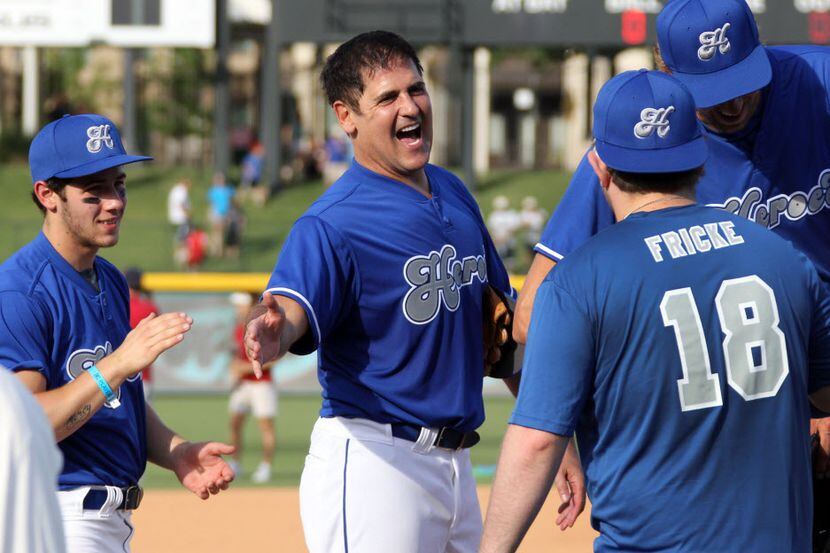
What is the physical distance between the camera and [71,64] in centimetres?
3781

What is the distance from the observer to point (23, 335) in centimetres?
394

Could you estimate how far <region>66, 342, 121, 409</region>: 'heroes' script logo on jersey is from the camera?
4078mm

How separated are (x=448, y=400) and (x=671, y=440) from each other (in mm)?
1283

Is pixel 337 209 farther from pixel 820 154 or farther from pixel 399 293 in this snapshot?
pixel 820 154

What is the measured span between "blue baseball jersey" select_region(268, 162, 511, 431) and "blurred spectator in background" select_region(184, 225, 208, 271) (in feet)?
55.1

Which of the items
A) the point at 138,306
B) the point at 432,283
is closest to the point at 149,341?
the point at 432,283

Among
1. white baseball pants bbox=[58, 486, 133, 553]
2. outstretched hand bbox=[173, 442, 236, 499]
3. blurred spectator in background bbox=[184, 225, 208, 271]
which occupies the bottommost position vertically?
blurred spectator in background bbox=[184, 225, 208, 271]

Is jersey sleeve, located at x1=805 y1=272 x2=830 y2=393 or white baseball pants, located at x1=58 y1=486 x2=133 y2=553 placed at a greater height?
jersey sleeve, located at x1=805 y1=272 x2=830 y2=393

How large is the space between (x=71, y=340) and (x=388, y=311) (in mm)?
994

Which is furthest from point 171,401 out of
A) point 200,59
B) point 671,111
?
point 200,59

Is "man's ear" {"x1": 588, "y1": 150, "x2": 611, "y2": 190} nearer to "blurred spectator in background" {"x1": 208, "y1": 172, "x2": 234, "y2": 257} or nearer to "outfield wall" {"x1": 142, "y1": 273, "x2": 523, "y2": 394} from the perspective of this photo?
"outfield wall" {"x1": 142, "y1": 273, "x2": 523, "y2": 394}

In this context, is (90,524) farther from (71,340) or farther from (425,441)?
(425,441)

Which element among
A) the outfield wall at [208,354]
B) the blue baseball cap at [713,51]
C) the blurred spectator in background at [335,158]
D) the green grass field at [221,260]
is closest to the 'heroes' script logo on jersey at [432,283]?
the blue baseball cap at [713,51]

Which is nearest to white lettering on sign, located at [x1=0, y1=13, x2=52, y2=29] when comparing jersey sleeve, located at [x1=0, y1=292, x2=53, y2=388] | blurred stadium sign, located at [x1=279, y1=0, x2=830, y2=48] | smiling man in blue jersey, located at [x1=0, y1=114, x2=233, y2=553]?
blurred stadium sign, located at [x1=279, y1=0, x2=830, y2=48]
